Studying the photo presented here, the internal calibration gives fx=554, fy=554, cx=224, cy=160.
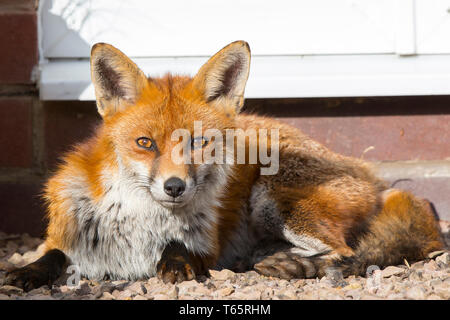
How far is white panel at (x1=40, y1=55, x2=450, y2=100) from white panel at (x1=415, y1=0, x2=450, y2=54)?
11cm

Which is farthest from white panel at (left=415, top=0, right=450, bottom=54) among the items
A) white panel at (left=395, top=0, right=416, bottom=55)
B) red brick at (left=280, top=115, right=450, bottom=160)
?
red brick at (left=280, top=115, right=450, bottom=160)

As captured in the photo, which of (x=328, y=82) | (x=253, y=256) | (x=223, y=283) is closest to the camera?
(x=223, y=283)

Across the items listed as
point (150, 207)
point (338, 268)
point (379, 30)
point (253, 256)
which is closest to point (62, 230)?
point (150, 207)

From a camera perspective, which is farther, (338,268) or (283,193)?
(283,193)

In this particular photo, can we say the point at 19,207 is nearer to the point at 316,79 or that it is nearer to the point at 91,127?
the point at 91,127

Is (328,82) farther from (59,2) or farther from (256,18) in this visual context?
(59,2)

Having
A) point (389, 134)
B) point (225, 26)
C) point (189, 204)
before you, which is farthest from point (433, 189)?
point (189, 204)

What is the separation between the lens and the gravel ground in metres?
2.05

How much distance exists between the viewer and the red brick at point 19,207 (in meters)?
3.20

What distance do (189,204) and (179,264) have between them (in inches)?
10.1

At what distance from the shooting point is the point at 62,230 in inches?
93.6

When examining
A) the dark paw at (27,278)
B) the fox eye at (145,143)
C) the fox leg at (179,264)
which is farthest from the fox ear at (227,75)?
the dark paw at (27,278)

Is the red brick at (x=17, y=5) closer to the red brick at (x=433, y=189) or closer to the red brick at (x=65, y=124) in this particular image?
the red brick at (x=65, y=124)

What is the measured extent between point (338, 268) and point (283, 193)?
43 centimetres
